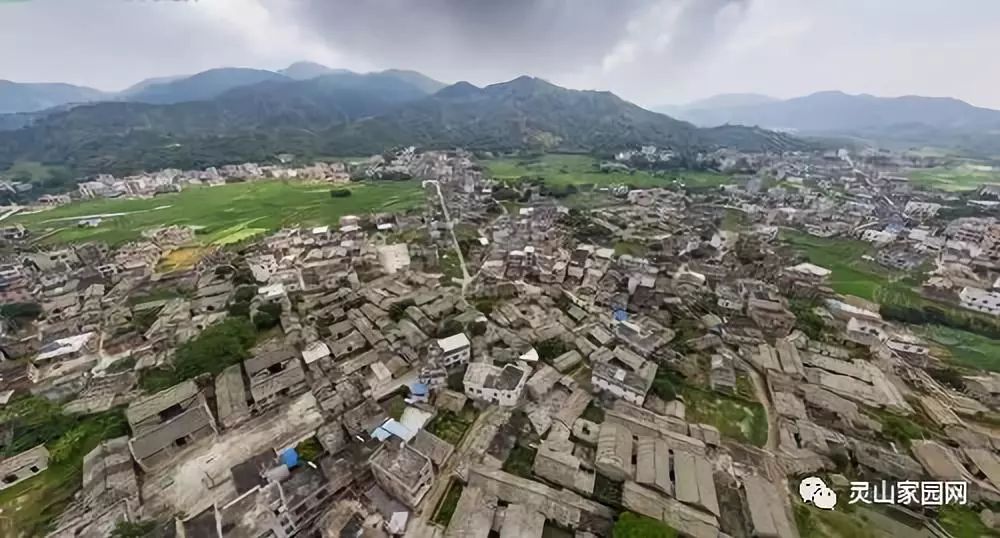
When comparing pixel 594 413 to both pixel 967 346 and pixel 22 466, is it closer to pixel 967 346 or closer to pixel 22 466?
pixel 22 466

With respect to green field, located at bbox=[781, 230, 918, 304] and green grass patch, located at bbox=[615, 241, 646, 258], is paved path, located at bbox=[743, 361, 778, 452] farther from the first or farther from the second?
green field, located at bbox=[781, 230, 918, 304]

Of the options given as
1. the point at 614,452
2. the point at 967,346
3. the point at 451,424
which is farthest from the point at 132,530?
the point at 967,346

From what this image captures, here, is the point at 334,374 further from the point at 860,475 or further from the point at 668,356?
the point at 860,475

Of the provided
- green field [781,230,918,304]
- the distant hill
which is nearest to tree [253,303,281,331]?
green field [781,230,918,304]

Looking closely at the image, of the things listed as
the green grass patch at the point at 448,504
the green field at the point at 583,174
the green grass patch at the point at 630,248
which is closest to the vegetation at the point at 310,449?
the green grass patch at the point at 448,504

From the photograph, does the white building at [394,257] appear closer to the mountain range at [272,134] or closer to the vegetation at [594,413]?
the vegetation at [594,413]

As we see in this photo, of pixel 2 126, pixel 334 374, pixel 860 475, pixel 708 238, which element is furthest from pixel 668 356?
pixel 2 126
